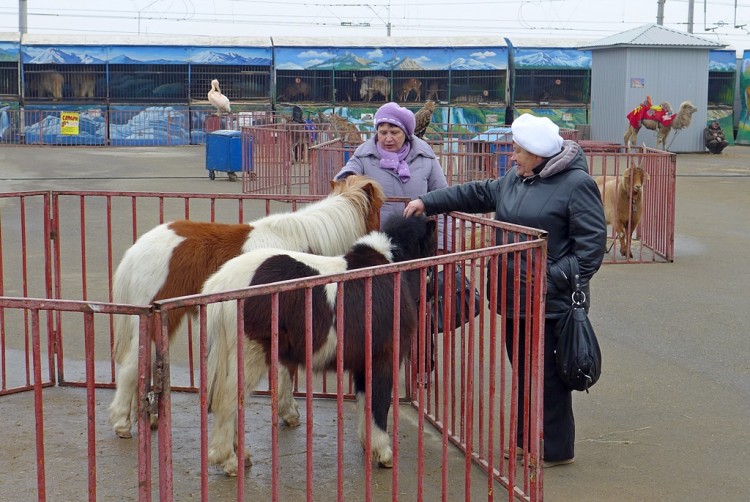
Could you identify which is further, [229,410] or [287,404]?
[287,404]

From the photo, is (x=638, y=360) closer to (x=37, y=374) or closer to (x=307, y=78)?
(x=37, y=374)

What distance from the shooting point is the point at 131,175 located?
67.9 feet

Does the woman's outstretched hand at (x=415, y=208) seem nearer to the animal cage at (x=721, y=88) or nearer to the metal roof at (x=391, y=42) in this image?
the metal roof at (x=391, y=42)

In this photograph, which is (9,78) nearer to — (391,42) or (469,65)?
(391,42)

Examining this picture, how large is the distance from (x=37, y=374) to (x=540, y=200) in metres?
2.70

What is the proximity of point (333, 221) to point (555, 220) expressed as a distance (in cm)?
128

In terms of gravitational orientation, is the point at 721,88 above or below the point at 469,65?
below

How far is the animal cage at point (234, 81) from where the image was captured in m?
31.7

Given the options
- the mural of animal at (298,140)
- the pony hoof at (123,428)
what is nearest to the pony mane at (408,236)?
the pony hoof at (123,428)

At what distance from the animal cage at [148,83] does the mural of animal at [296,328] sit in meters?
27.9

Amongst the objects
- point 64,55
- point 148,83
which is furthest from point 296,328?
point 64,55

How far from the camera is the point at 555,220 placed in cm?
483

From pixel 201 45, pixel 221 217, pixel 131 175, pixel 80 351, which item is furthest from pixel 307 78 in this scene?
pixel 80 351

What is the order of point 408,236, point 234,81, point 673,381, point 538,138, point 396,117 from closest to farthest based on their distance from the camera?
point 538,138 < point 408,236 < point 396,117 < point 673,381 < point 234,81
